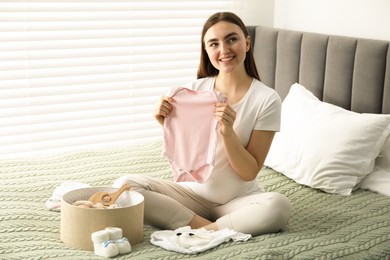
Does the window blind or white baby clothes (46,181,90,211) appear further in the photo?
the window blind

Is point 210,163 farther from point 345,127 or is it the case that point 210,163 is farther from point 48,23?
point 48,23

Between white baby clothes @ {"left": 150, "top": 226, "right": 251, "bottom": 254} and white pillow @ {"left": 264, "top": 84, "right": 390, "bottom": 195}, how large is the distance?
2.30 ft

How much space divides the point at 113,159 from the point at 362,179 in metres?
1.08

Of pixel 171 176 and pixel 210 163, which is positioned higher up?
pixel 210 163

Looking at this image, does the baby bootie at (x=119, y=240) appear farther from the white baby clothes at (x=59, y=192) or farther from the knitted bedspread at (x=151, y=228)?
the white baby clothes at (x=59, y=192)

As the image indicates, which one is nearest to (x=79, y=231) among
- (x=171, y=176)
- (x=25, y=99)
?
(x=171, y=176)

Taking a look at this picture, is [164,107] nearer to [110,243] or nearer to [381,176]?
[110,243]

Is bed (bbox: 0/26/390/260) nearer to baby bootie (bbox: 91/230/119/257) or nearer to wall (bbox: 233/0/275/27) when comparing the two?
baby bootie (bbox: 91/230/119/257)

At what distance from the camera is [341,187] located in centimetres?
267

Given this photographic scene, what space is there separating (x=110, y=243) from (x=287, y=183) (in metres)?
1.04

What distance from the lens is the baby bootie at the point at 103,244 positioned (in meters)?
1.95

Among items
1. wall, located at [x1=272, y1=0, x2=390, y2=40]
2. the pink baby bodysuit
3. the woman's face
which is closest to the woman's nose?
the woman's face

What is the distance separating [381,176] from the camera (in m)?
2.70

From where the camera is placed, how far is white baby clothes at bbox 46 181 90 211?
2396mm
